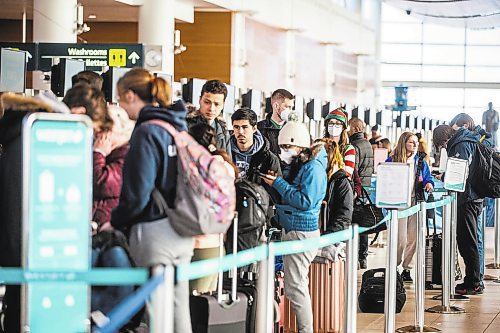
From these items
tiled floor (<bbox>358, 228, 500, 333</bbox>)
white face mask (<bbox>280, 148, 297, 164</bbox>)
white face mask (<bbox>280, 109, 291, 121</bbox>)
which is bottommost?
tiled floor (<bbox>358, 228, 500, 333</bbox>)

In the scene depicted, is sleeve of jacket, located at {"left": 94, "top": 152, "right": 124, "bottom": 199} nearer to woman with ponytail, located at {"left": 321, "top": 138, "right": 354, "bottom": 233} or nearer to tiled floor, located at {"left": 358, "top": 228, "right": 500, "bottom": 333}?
woman with ponytail, located at {"left": 321, "top": 138, "right": 354, "bottom": 233}

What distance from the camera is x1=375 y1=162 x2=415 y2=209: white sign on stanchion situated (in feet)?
30.0

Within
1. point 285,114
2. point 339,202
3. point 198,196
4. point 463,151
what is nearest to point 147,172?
point 198,196

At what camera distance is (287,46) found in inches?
1090

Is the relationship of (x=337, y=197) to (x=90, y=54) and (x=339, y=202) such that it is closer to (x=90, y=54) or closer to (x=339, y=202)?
(x=339, y=202)

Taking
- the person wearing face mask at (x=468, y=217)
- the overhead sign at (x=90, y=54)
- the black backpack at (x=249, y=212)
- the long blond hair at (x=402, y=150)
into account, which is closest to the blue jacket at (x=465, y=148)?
the person wearing face mask at (x=468, y=217)

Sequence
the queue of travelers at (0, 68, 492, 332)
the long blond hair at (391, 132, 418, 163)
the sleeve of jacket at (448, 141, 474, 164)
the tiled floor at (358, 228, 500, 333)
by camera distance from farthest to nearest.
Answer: the long blond hair at (391, 132, 418, 163) < the sleeve of jacket at (448, 141, 474, 164) < the tiled floor at (358, 228, 500, 333) < the queue of travelers at (0, 68, 492, 332)

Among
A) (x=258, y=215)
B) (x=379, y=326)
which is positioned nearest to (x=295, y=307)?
(x=258, y=215)

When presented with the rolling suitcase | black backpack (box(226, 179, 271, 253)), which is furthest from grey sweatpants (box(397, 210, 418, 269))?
the rolling suitcase

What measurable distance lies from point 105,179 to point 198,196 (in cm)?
70

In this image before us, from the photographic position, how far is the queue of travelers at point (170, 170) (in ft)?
20.8

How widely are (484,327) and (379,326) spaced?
92cm

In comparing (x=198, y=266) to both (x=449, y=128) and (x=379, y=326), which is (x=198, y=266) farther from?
(x=449, y=128)

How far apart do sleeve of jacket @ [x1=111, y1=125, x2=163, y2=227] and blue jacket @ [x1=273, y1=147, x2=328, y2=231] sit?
9.03ft
